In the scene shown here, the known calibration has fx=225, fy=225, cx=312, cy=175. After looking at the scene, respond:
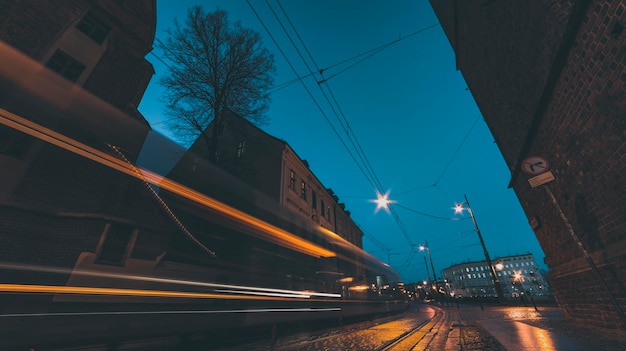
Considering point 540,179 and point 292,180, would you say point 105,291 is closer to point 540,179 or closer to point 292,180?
point 540,179

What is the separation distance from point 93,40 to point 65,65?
2.23 m

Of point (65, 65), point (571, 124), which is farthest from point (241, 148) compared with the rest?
point (571, 124)

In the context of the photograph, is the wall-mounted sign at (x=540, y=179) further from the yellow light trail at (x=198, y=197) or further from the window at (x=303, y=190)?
the window at (x=303, y=190)

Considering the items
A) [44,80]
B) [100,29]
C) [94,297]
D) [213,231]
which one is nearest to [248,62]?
[100,29]

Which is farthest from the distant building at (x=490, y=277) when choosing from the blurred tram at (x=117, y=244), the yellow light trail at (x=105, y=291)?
the yellow light trail at (x=105, y=291)

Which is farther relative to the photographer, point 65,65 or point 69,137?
point 65,65

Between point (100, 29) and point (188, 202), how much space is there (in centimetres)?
1220

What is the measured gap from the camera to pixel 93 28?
1215 centimetres

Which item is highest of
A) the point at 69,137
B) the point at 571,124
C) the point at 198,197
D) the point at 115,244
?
the point at 69,137

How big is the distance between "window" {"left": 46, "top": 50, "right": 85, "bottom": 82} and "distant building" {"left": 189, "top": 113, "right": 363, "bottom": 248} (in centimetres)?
732

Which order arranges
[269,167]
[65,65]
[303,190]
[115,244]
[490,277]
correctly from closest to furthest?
[115,244]
[65,65]
[269,167]
[303,190]
[490,277]

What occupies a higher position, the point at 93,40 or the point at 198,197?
the point at 93,40

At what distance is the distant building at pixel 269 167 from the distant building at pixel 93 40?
580 centimetres

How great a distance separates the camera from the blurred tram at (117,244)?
21.4ft
